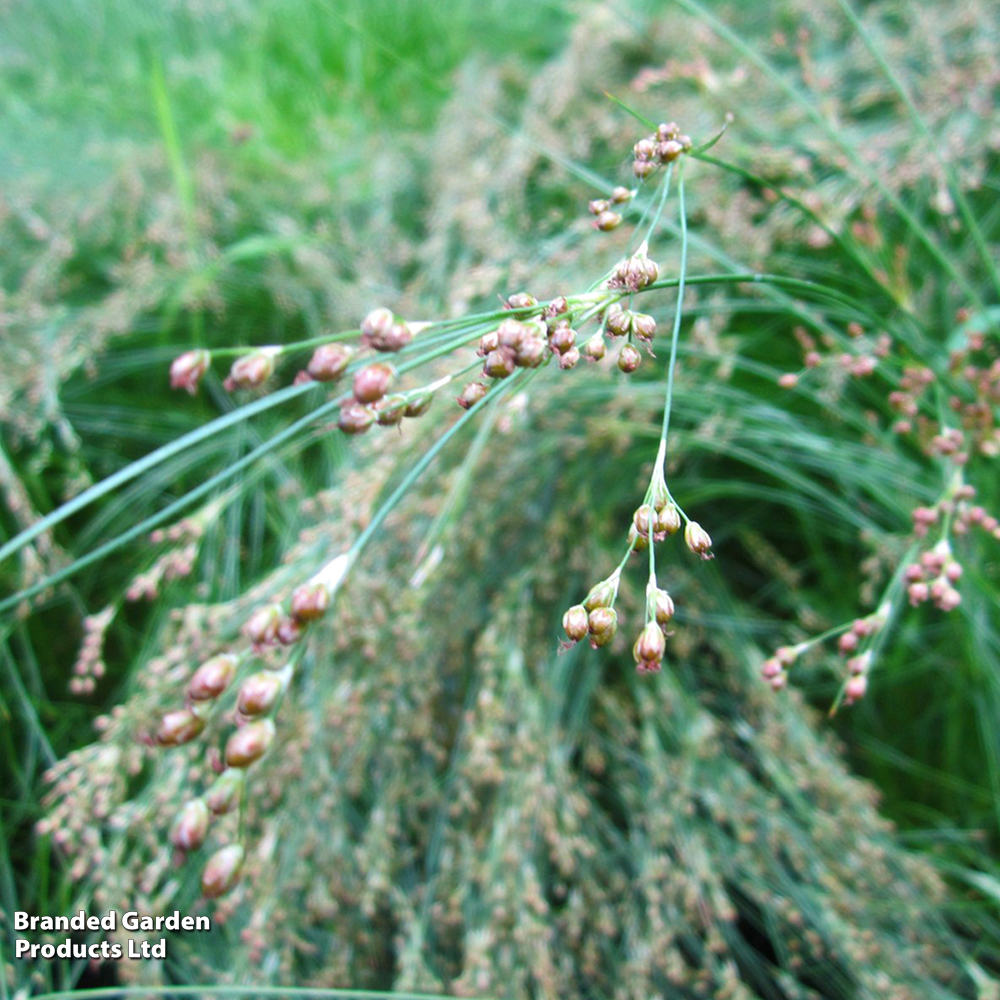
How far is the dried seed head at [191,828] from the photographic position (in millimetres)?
500

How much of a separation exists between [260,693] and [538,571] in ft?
2.30

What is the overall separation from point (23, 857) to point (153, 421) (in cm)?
74

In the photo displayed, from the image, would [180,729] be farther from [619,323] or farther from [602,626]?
[619,323]

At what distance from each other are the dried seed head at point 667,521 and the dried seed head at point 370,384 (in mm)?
198

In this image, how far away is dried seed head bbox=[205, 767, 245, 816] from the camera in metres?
0.49

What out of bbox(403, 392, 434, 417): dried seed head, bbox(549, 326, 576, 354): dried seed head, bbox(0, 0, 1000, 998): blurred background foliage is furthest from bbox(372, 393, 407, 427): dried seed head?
bbox(0, 0, 1000, 998): blurred background foliage

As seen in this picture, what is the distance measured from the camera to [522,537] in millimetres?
1287

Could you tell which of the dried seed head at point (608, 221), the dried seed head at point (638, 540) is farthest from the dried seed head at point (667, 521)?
the dried seed head at point (608, 221)

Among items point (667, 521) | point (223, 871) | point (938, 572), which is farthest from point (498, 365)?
point (938, 572)

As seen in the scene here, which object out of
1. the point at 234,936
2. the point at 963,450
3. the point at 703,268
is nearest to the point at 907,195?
the point at 703,268

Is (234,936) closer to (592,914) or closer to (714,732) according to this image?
(592,914)

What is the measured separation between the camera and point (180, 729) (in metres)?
0.51

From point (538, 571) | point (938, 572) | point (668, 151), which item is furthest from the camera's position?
point (538, 571)

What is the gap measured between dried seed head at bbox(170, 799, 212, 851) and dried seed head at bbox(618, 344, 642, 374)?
1.32 ft
